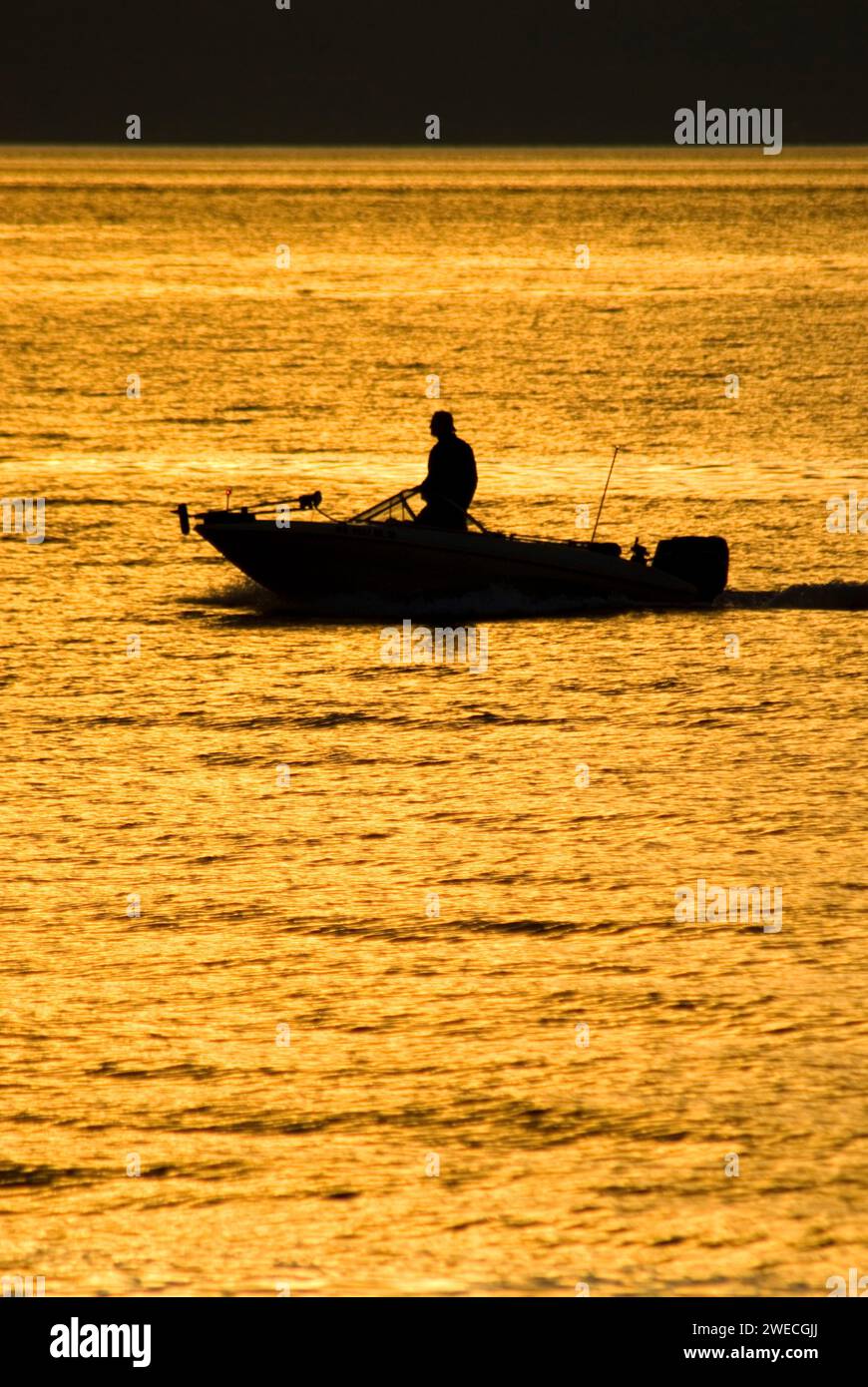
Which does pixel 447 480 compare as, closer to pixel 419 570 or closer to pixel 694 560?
pixel 419 570

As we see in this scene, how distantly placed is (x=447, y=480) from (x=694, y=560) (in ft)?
12.4

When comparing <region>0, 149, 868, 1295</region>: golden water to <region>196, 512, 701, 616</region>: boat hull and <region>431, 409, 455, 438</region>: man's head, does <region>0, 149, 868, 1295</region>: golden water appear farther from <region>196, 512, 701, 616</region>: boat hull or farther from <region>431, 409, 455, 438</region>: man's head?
<region>431, 409, 455, 438</region>: man's head

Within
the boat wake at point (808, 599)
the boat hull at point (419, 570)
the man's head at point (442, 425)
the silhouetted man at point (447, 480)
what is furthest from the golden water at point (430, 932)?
the man's head at point (442, 425)

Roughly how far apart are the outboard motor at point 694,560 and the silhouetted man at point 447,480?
8.98 feet

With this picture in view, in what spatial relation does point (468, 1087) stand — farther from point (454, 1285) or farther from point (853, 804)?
point (853, 804)

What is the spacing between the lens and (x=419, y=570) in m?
25.4

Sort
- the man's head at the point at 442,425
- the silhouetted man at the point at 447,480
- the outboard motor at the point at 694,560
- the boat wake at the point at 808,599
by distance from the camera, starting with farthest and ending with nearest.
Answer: the boat wake at the point at 808,599, the outboard motor at the point at 694,560, the silhouetted man at the point at 447,480, the man's head at the point at 442,425

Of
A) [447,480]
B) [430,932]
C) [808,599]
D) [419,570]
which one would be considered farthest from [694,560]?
[430,932]

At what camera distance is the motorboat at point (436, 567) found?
25.2 meters

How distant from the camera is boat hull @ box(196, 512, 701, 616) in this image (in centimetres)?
2516

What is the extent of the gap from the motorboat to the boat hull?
12mm

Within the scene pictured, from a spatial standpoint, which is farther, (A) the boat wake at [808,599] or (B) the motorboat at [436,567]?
(A) the boat wake at [808,599]

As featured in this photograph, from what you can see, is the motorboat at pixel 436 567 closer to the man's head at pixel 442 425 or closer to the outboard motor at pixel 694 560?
the outboard motor at pixel 694 560

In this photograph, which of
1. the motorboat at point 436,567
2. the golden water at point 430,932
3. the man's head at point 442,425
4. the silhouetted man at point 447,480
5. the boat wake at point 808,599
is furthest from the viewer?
the boat wake at point 808,599
